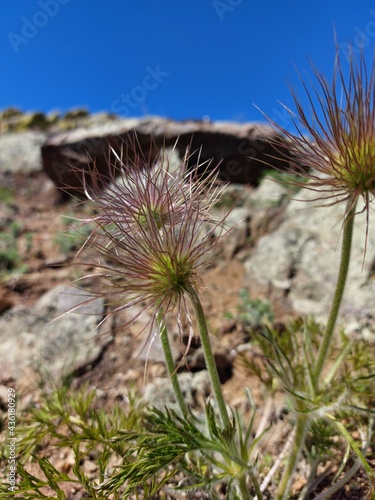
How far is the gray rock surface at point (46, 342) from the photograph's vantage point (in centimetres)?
371

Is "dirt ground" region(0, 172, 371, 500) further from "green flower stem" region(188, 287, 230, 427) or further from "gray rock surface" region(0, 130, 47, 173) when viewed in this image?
"gray rock surface" region(0, 130, 47, 173)

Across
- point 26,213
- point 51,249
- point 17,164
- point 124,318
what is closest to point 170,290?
point 124,318

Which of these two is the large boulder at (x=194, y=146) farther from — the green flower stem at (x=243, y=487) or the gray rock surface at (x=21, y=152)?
the green flower stem at (x=243, y=487)

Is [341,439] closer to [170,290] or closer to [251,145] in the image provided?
[170,290]

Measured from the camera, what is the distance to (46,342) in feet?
13.0

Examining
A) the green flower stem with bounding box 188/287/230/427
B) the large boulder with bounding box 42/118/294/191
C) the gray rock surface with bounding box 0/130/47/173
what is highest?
the gray rock surface with bounding box 0/130/47/173

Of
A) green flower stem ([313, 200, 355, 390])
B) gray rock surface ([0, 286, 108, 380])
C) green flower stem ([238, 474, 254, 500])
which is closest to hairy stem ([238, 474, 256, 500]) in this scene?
green flower stem ([238, 474, 254, 500])

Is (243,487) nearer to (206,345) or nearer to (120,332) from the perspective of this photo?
(206,345)

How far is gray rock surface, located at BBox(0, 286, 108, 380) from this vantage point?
3.71 metres

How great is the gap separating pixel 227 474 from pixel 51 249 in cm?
563

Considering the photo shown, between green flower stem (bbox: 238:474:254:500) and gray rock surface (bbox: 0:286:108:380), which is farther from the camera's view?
gray rock surface (bbox: 0:286:108:380)

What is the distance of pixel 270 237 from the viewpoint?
231 inches

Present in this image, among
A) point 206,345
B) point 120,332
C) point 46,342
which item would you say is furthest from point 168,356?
point 46,342

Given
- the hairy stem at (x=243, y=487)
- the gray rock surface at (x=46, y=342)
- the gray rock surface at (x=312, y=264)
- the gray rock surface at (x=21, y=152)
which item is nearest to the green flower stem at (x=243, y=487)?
the hairy stem at (x=243, y=487)
